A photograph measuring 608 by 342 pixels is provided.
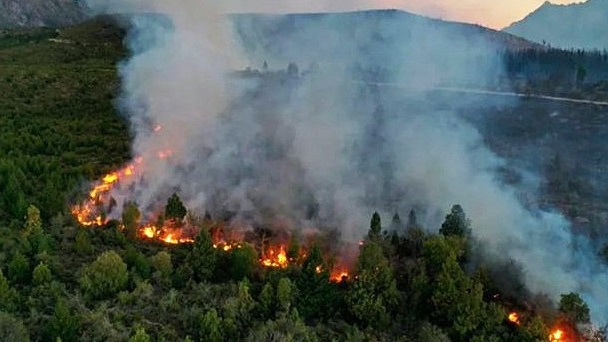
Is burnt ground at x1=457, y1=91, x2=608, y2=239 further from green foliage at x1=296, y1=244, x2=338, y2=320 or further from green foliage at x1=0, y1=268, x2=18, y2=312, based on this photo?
green foliage at x1=0, y1=268, x2=18, y2=312

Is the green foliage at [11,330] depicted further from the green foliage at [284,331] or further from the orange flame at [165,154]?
the orange flame at [165,154]

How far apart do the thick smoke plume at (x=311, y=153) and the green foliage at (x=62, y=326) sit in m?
13.7

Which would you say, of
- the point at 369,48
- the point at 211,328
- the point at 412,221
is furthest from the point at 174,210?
the point at 369,48

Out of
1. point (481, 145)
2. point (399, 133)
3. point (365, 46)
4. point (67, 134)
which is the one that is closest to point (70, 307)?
point (67, 134)

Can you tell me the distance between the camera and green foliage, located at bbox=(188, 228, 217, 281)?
29.3 meters

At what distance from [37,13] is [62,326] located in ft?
586

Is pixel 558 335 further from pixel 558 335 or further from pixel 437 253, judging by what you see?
pixel 437 253

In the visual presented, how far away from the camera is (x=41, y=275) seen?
25875 millimetres

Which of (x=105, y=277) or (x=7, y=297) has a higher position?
(x=105, y=277)

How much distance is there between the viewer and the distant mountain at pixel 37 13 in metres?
174

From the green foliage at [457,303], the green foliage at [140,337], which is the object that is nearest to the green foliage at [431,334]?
the green foliage at [457,303]

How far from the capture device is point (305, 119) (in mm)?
48719

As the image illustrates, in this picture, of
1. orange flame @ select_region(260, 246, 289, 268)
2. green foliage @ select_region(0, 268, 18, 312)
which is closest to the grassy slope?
green foliage @ select_region(0, 268, 18, 312)

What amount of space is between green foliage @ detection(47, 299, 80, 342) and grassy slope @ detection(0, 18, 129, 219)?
11157 millimetres
